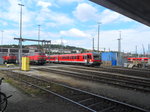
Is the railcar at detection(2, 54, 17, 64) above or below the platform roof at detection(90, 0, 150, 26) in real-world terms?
below

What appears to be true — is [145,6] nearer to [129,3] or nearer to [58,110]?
[129,3]

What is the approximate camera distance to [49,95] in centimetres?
838

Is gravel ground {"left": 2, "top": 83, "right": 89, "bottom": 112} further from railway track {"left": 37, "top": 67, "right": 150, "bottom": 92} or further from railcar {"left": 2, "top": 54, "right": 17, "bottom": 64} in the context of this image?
railcar {"left": 2, "top": 54, "right": 17, "bottom": 64}

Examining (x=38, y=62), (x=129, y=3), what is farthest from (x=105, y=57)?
(x=129, y=3)

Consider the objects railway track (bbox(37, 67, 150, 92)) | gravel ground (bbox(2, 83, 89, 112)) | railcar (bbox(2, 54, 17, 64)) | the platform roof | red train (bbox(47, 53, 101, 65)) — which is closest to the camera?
gravel ground (bbox(2, 83, 89, 112))

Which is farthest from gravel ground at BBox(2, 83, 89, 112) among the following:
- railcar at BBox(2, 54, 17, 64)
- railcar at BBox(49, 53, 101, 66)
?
railcar at BBox(2, 54, 17, 64)

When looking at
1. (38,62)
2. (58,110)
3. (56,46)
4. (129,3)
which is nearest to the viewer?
(58,110)

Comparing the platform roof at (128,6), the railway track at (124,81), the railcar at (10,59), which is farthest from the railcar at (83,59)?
the platform roof at (128,6)

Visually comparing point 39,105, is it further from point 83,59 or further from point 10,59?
point 10,59

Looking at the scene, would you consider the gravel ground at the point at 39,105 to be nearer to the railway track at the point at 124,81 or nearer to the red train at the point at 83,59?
the railway track at the point at 124,81

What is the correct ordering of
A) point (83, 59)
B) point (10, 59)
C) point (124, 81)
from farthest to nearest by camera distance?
point (10, 59) → point (83, 59) → point (124, 81)

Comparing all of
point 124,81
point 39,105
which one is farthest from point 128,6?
point 39,105

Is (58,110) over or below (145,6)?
below

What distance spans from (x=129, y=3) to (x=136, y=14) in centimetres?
290
